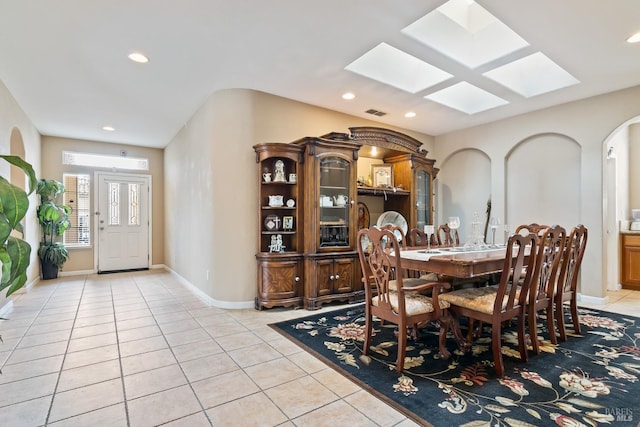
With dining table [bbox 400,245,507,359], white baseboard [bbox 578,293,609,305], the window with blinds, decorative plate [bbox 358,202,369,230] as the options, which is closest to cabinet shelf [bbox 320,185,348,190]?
decorative plate [bbox 358,202,369,230]

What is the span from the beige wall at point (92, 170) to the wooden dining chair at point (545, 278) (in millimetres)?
7176

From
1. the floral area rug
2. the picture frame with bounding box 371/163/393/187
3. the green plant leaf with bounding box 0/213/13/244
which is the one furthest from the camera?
the picture frame with bounding box 371/163/393/187

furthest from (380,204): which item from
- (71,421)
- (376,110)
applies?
(71,421)

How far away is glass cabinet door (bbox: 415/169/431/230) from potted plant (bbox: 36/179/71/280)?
20.5 feet

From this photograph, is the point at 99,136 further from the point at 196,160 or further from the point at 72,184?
the point at 196,160

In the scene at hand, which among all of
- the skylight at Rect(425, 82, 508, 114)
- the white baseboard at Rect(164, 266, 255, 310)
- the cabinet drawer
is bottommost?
the white baseboard at Rect(164, 266, 255, 310)

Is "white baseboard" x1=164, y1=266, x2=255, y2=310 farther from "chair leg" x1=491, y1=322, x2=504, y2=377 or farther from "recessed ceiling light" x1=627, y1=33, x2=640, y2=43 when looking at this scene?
"recessed ceiling light" x1=627, y1=33, x2=640, y2=43

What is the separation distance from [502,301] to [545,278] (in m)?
0.80

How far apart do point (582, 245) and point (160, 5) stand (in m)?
4.31

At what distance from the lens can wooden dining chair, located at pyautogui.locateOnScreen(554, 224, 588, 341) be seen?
2922mm

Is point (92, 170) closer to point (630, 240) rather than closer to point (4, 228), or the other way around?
point (4, 228)

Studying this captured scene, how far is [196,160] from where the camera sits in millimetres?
4883

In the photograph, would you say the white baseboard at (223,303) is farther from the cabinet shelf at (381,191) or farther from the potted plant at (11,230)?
the potted plant at (11,230)

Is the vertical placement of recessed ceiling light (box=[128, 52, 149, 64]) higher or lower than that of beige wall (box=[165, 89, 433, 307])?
higher
